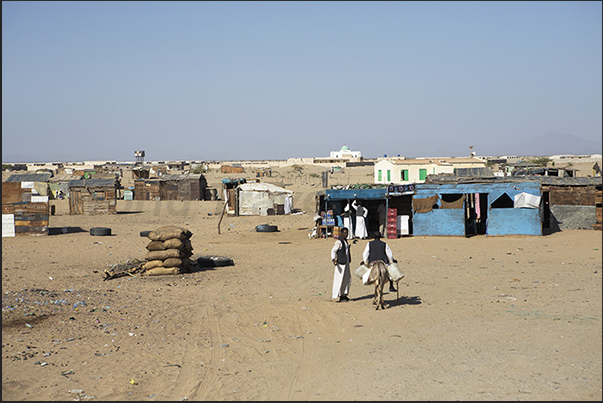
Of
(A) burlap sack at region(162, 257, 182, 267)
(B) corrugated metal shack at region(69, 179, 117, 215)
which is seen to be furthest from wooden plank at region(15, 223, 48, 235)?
(A) burlap sack at region(162, 257, 182, 267)

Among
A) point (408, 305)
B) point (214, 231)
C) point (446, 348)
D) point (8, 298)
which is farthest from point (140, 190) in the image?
point (446, 348)

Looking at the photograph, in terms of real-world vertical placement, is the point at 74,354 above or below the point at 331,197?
below

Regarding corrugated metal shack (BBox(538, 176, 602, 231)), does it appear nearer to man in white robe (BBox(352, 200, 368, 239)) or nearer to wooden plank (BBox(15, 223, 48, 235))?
man in white robe (BBox(352, 200, 368, 239))

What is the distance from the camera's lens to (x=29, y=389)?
7402mm

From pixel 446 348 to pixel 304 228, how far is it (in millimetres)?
20432

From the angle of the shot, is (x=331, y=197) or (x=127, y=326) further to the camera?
(x=331, y=197)

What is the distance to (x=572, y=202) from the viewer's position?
24.7 m

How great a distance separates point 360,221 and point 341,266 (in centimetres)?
1291

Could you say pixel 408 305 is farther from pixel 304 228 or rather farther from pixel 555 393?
pixel 304 228

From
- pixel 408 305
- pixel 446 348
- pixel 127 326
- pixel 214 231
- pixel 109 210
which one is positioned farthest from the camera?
pixel 109 210

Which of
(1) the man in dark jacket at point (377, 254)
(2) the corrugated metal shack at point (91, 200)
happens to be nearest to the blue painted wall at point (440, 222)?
(1) the man in dark jacket at point (377, 254)

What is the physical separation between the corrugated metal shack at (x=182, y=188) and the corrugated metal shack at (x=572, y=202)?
30.2m

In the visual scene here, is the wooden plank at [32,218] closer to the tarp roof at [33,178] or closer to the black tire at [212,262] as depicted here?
the black tire at [212,262]

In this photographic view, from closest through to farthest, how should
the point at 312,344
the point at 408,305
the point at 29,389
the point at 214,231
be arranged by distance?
the point at 29,389, the point at 312,344, the point at 408,305, the point at 214,231
